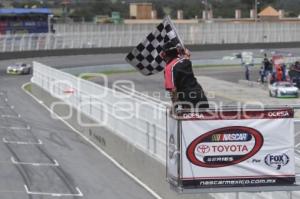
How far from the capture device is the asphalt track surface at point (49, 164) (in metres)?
13.9

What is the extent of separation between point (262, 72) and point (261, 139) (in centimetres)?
4828

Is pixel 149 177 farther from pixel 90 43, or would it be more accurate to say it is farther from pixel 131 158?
pixel 90 43

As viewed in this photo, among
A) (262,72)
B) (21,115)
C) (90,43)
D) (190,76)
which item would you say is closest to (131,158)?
(190,76)

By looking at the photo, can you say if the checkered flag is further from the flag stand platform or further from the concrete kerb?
the flag stand platform

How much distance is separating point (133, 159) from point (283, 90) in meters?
31.2

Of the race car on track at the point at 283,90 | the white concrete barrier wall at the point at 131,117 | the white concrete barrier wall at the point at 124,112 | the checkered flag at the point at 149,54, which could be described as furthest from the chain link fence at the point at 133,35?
the checkered flag at the point at 149,54

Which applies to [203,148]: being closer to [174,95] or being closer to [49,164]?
[174,95]

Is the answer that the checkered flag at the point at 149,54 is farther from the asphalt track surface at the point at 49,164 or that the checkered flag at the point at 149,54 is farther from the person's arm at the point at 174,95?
the asphalt track surface at the point at 49,164

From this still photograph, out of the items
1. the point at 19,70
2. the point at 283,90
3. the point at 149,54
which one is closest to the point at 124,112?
the point at 149,54

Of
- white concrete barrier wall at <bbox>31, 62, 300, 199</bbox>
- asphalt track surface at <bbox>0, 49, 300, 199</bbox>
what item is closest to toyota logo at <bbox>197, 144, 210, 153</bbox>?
white concrete barrier wall at <bbox>31, 62, 300, 199</bbox>

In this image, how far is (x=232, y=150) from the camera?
25.8 ft

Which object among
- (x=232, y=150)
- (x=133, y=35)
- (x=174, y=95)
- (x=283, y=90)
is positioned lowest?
(x=283, y=90)

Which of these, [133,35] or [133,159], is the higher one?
[133,159]

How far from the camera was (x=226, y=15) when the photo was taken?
175500 millimetres
